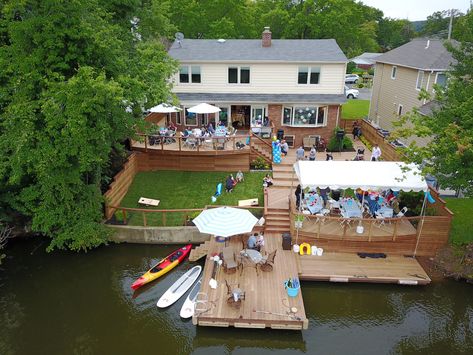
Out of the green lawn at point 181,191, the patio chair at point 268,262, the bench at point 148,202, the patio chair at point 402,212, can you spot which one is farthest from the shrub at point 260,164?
the patio chair at point 268,262

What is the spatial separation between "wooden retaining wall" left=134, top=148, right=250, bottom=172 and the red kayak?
24.2 feet

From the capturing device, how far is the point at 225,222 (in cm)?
1566

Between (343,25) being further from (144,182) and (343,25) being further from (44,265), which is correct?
(44,265)

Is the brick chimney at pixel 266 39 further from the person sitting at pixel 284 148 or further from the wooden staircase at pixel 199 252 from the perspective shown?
the wooden staircase at pixel 199 252

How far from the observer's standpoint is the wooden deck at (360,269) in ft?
50.8

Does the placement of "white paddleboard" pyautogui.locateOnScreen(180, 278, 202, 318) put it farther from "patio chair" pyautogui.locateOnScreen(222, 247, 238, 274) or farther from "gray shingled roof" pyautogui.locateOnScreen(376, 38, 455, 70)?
"gray shingled roof" pyautogui.locateOnScreen(376, 38, 455, 70)

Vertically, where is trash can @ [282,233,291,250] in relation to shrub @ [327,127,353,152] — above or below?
below

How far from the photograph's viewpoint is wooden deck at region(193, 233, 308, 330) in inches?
515

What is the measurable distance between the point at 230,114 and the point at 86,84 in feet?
47.6

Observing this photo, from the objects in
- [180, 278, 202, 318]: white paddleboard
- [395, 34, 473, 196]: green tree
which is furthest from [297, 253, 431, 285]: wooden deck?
[180, 278, 202, 318]: white paddleboard

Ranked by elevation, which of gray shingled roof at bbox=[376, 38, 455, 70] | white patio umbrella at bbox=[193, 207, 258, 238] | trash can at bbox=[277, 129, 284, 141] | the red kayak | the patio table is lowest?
the red kayak

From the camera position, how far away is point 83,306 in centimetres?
1462

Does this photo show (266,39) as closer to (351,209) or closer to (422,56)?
(422,56)

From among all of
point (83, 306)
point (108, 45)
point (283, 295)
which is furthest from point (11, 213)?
point (283, 295)
